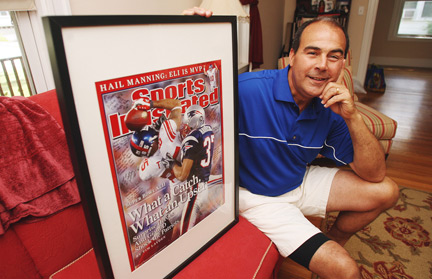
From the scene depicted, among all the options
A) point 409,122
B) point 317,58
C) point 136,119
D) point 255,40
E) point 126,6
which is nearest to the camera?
point 136,119

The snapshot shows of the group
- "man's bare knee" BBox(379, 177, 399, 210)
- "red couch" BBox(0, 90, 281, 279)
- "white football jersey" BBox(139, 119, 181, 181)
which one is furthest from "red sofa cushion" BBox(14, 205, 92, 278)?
"man's bare knee" BBox(379, 177, 399, 210)

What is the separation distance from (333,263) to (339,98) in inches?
23.3

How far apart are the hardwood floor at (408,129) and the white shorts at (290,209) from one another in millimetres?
456

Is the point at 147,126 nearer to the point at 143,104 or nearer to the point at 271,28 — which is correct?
the point at 143,104

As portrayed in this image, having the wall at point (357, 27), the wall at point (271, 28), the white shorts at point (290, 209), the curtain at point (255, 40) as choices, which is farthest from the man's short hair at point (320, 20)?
the wall at point (357, 27)

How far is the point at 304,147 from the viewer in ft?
3.76

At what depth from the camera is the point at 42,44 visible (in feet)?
3.87

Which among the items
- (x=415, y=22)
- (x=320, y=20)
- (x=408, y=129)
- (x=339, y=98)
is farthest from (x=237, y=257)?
(x=415, y=22)

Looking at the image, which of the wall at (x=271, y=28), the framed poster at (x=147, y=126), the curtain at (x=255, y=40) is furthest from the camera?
the wall at (x=271, y=28)

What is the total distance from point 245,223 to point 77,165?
2.29 feet

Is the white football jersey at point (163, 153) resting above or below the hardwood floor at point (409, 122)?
above

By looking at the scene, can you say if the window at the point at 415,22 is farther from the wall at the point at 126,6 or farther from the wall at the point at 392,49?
the wall at the point at 126,6

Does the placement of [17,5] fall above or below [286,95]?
above

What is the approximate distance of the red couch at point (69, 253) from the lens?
78cm
